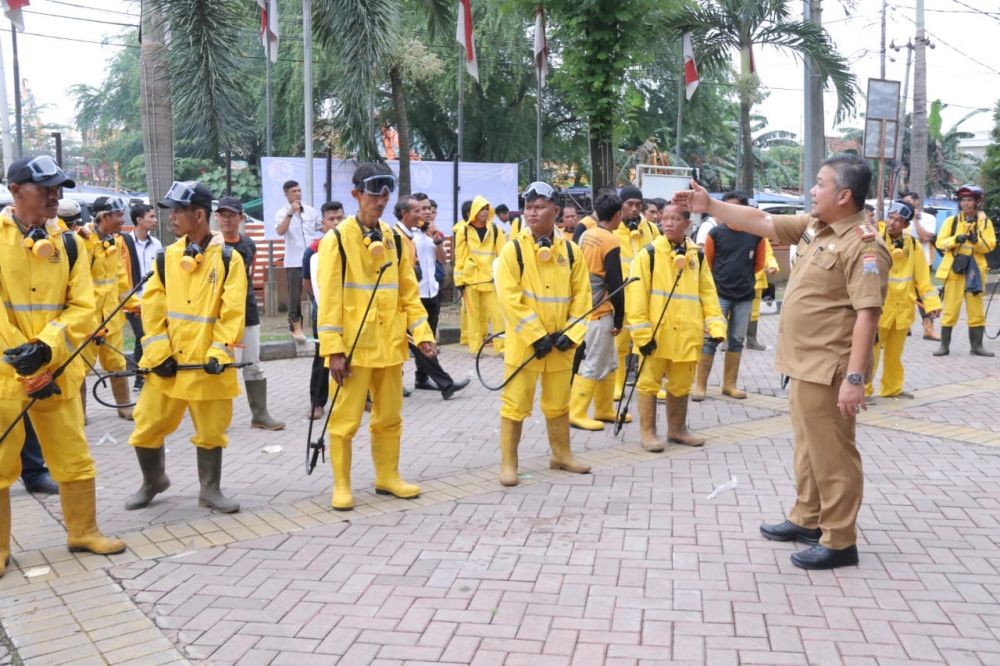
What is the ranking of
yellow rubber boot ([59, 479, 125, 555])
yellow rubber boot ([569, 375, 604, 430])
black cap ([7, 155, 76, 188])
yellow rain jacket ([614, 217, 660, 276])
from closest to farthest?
black cap ([7, 155, 76, 188])
yellow rubber boot ([59, 479, 125, 555])
yellow rubber boot ([569, 375, 604, 430])
yellow rain jacket ([614, 217, 660, 276])

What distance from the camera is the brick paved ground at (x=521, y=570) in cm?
398

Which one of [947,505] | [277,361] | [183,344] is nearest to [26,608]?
[183,344]

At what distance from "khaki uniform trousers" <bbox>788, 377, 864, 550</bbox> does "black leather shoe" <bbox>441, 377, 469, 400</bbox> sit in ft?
16.6

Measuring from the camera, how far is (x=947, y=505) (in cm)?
585

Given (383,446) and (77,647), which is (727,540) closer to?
(383,446)

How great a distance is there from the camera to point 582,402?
806 centimetres

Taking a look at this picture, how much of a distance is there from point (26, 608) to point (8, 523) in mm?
647

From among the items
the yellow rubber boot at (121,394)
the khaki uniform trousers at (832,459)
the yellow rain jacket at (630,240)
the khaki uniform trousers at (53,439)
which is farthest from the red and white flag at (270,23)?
the khaki uniform trousers at (832,459)

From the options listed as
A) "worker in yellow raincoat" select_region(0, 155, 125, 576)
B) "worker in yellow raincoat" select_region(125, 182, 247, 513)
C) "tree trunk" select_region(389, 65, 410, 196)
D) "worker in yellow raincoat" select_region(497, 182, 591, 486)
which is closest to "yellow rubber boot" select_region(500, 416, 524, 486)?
"worker in yellow raincoat" select_region(497, 182, 591, 486)

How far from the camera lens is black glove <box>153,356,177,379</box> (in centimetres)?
547

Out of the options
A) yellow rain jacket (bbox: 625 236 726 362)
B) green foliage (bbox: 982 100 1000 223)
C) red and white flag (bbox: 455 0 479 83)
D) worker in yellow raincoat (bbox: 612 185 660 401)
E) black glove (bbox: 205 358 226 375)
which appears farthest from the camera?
green foliage (bbox: 982 100 1000 223)

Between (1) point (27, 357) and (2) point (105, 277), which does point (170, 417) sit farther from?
(2) point (105, 277)

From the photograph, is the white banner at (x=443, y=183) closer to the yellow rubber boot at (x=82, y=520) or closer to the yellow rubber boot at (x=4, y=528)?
the yellow rubber boot at (x=82, y=520)

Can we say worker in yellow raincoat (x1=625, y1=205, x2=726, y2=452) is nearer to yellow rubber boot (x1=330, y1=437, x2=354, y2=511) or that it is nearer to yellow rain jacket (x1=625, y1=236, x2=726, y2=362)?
yellow rain jacket (x1=625, y1=236, x2=726, y2=362)
